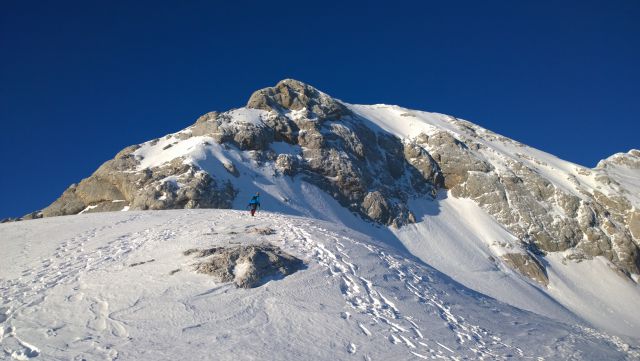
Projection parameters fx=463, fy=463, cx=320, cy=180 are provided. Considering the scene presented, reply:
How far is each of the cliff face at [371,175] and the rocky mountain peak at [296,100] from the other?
20 cm

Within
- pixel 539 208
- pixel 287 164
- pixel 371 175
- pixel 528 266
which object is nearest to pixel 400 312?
pixel 287 164

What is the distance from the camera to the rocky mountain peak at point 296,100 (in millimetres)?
67375

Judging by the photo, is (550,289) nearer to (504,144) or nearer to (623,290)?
(623,290)

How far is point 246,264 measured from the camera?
50.8 feet

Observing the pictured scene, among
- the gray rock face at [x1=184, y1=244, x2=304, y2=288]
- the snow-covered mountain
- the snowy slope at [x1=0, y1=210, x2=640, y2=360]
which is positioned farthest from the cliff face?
the gray rock face at [x1=184, y1=244, x2=304, y2=288]

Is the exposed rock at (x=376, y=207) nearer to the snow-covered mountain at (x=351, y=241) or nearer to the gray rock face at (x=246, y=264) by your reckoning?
the snow-covered mountain at (x=351, y=241)

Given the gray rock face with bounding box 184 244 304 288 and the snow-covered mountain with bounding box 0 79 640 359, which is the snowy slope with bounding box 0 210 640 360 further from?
the gray rock face with bounding box 184 244 304 288

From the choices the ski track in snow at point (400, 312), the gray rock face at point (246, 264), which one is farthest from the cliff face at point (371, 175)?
the ski track in snow at point (400, 312)

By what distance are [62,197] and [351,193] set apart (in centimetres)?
3294

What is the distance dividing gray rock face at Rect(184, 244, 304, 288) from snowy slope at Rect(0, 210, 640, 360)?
0.38m

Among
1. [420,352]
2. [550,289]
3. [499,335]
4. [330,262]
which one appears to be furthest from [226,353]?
[550,289]

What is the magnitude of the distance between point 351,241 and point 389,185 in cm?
4487

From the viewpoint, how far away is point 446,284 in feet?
61.2

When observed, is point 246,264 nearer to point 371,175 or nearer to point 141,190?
point 141,190
